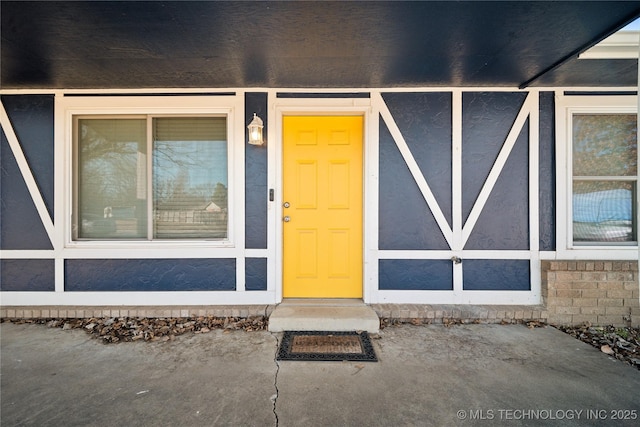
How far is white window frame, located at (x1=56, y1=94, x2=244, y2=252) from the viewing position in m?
3.15

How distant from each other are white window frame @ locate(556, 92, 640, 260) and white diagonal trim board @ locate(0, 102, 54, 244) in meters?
5.65

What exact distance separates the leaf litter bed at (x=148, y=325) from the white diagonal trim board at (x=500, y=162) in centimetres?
253

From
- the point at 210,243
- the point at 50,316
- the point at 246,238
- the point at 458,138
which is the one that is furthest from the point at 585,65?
the point at 50,316

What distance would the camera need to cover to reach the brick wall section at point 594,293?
118 inches

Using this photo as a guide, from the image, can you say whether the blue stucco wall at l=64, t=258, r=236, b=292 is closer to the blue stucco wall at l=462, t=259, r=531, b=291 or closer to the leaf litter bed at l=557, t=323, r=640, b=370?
the blue stucco wall at l=462, t=259, r=531, b=291

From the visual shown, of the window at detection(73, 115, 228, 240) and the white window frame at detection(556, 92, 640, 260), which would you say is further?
the window at detection(73, 115, 228, 240)

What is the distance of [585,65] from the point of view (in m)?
2.69

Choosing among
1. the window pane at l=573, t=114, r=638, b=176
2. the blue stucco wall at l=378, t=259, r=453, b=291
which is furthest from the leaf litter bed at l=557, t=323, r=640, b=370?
the window pane at l=573, t=114, r=638, b=176

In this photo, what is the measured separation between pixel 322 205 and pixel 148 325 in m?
2.23

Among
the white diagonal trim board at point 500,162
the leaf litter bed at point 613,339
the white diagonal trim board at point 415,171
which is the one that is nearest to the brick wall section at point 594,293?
the leaf litter bed at point 613,339

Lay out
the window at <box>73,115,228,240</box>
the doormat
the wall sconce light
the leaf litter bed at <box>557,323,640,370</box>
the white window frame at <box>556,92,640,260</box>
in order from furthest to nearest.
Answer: the window at <box>73,115,228,240</box>
the white window frame at <box>556,92,640,260</box>
the wall sconce light
the leaf litter bed at <box>557,323,640,370</box>
the doormat

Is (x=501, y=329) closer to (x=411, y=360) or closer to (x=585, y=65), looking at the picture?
(x=411, y=360)

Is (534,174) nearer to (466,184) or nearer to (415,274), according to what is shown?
(466,184)

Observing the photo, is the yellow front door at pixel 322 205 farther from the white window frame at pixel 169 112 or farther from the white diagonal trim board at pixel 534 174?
the white diagonal trim board at pixel 534 174
